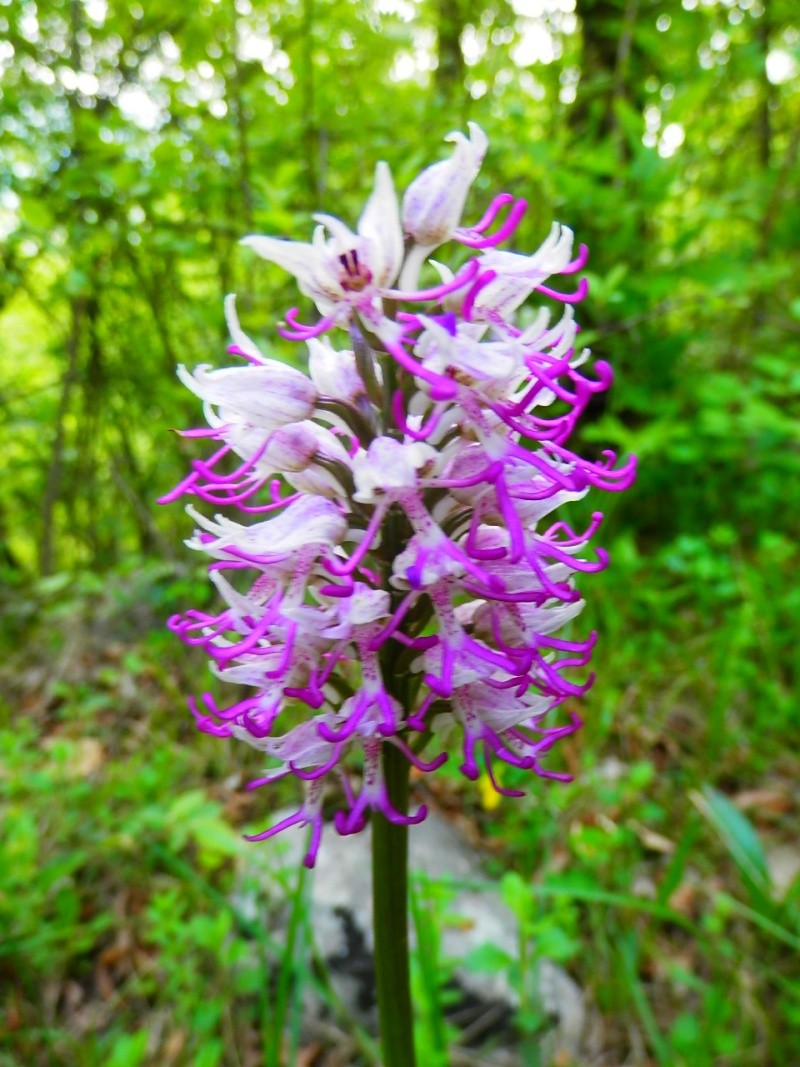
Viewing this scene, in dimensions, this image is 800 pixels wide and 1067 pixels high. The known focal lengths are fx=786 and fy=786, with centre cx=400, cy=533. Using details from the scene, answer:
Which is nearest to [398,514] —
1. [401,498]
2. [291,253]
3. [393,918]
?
[401,498]

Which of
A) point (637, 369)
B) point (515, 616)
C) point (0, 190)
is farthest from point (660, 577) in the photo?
point (0, 190)

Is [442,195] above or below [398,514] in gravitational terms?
above

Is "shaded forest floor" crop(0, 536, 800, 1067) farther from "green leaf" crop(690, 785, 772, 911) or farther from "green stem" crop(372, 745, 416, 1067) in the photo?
"green stem" crop(372, 745, 416, 1067)

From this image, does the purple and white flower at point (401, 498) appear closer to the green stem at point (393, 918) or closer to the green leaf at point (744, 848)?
the green stem at point (393, 918)

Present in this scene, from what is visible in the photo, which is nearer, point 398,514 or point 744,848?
point 398,514

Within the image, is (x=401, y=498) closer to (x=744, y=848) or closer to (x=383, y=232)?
(x=383, y=232)

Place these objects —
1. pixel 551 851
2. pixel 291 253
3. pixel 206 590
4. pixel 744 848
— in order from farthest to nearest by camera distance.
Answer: pixel 206 590 < pixel 551 851 < pixel 744 848 < pixel 291 253

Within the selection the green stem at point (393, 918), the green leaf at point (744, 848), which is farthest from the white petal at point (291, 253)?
the green leaf at point (744, 848)

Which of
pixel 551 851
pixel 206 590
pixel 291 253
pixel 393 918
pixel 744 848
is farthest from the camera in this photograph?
pixel 206 590
